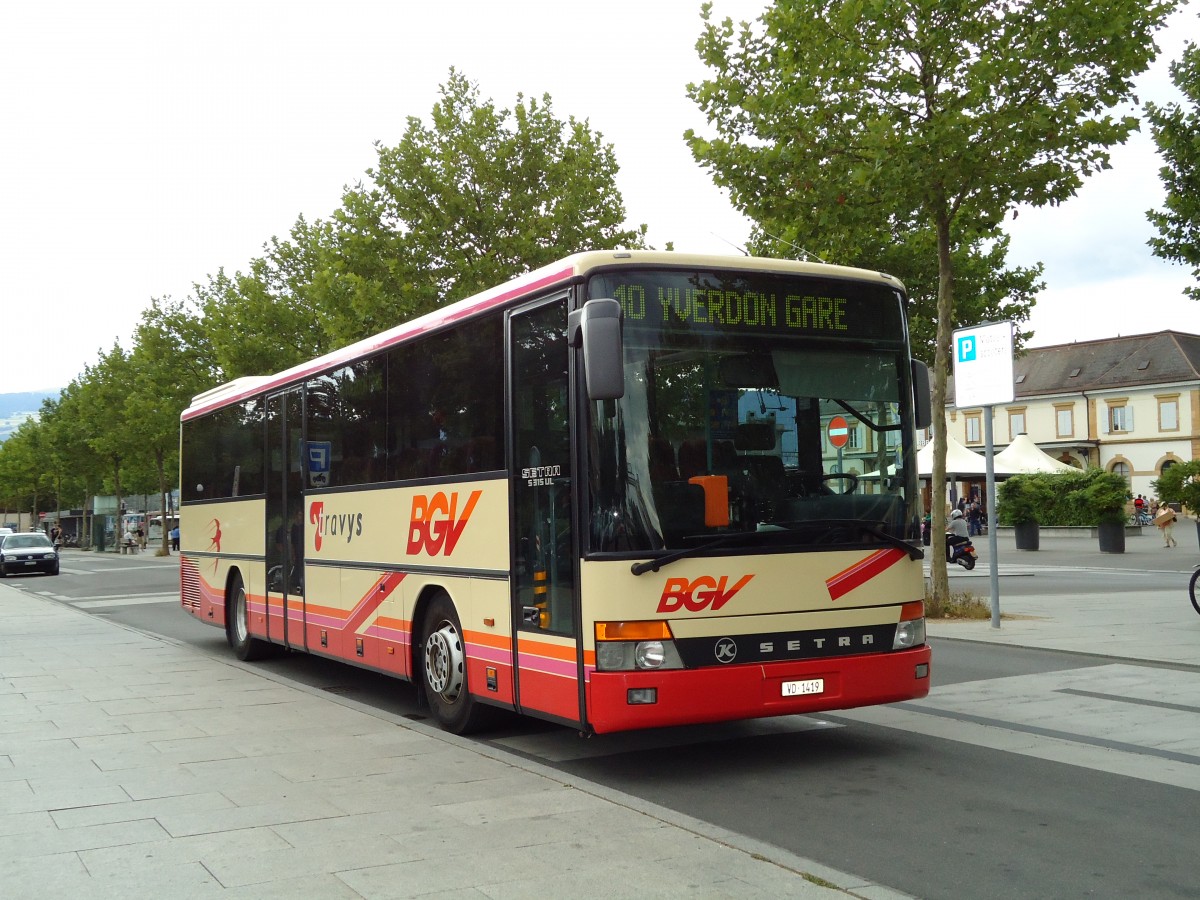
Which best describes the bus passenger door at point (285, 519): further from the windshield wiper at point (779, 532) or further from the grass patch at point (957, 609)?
the grass patch at point (957, 609)

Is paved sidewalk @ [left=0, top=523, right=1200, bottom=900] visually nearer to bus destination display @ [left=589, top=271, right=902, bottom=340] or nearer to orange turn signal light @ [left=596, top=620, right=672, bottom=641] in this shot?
orange turn signal light @ [left=596, top=620, right=672, bottom=641]

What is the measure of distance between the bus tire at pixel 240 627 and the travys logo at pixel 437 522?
17.4 feet

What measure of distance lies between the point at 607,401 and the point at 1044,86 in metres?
11.3

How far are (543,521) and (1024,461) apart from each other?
38307mm

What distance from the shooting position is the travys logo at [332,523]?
11023 mm

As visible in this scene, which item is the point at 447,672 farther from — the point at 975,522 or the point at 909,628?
the point at 975,522

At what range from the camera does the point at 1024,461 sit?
42906 millimetres

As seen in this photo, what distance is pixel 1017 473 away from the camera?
4225 centimetres

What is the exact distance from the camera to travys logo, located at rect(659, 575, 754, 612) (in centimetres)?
712

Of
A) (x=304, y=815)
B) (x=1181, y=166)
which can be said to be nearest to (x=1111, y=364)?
(x=1181, y=166)

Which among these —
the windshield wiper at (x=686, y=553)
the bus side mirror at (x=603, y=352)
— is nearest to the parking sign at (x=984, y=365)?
the windshield wiper at (x=686, y=553)

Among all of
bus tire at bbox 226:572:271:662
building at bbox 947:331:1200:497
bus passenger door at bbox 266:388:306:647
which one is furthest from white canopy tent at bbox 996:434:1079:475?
bus passenger door at bbox 266:388:306:647

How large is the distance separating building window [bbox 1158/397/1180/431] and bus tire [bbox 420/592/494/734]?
246ft

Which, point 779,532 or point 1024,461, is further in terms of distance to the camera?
point 1024,461
